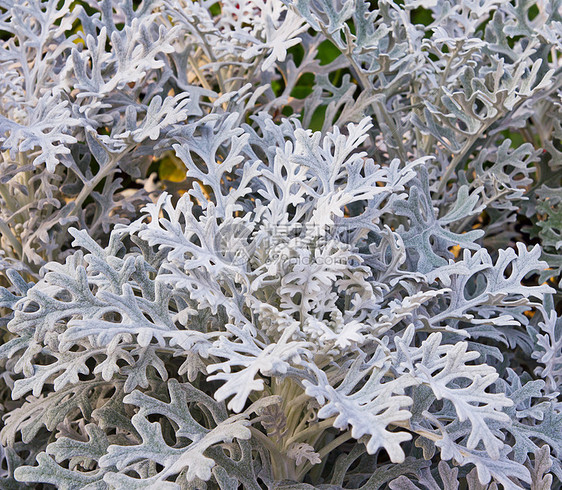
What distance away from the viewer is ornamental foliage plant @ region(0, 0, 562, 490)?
0.64m

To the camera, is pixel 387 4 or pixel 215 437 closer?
pixel 215 437

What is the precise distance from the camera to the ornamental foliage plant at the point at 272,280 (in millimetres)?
636

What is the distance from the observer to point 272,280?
71cm

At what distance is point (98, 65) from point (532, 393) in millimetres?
690

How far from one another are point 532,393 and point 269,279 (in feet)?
1.09

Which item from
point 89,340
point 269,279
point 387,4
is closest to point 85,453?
point 89,340

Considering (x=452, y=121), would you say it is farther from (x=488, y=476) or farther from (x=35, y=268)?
(x=35, y=268)

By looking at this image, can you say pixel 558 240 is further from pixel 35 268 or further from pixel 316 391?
pixel 35 268

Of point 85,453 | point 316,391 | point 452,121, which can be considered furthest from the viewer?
point 452,121

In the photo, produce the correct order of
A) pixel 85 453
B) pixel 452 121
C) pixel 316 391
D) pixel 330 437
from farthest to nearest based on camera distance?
pixel 452 121 < pixel 330 437 < pixel 85 453 < pixel 316 391

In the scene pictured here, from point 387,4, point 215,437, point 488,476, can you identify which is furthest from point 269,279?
point 387,4

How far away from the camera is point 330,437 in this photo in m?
0.81

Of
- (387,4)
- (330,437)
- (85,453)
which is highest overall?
(387,4)

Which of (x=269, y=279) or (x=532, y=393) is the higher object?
(x=269, y=279)
